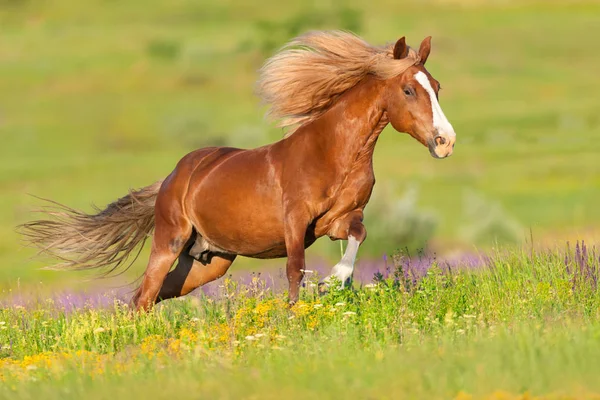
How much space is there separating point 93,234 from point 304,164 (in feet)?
10.6

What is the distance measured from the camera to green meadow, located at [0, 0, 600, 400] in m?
6.16

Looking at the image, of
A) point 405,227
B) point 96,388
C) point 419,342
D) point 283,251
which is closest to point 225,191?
point 283,251

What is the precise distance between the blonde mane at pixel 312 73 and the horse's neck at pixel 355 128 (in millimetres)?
193

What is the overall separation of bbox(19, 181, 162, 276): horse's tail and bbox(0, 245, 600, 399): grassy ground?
84 cm

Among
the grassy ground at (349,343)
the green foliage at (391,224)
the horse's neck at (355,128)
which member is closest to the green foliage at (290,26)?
the green foliage at (391,224)

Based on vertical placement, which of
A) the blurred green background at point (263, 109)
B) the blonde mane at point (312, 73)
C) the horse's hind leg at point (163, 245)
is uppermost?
the blurred green background at point (263, 109)

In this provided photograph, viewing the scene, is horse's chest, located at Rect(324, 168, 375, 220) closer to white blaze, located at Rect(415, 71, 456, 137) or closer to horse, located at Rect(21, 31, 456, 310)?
horse, located at Rect(21, 31, 456, 310)

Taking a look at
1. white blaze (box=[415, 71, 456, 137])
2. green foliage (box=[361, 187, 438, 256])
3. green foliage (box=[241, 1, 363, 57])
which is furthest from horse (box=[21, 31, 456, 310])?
green foliage (box=[241, 1, 363, 57])

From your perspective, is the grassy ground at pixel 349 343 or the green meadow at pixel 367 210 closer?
the grassy ground at pixel 349 343

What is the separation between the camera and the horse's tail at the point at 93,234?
36.2 ft

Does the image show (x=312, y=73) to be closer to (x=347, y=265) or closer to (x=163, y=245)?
(x=347, y=265)

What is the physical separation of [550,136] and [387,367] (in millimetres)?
42548

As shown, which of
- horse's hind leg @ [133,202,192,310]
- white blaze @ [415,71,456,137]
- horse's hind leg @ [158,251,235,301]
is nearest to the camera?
white blaze @ [415,71,456,137]

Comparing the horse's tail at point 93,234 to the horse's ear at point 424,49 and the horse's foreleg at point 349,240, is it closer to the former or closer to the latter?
the horse's foreleg at point 349,240
